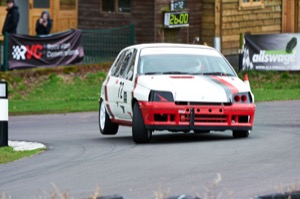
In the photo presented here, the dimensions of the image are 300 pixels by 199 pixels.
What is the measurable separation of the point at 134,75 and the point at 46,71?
45.5ft

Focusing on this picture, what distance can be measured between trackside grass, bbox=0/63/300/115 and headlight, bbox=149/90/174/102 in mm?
10358

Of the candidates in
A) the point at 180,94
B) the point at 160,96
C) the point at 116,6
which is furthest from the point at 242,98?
the point at 116,6

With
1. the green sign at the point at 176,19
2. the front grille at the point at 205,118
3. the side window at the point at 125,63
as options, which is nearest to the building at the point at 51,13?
the green sign at the point at 176,19

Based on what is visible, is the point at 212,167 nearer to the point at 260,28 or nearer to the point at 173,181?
the point at 173,181

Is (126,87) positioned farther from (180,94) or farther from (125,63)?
(180,94)

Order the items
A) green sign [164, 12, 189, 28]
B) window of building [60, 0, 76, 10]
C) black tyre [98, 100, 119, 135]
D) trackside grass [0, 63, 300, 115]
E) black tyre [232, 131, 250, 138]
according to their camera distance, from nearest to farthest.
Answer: black tyre [232, 131, 250, 138] → black tyre [98, 100, 119, 135] → trackside grass [0, 63, 300, 115] → green sign [164, 12, 189, 28] → window of building [60, 0, 76, 10]

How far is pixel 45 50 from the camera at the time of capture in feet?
98.2

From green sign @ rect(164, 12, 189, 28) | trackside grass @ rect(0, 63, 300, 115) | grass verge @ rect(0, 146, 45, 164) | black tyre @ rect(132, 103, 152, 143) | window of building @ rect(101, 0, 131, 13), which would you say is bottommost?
trackside grass @ rect(0, 63, 300, 115)

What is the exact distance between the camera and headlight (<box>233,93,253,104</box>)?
15562 millimetres

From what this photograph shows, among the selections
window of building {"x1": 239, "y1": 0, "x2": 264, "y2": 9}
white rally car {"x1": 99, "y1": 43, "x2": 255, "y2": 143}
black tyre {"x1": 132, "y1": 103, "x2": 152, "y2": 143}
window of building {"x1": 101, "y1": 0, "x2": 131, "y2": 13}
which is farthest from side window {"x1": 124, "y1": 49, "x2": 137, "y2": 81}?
window of building {"x1": 239, "y1": 0, "x2": 264, "y2": 9}

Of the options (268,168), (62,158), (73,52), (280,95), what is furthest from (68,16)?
(268,168)

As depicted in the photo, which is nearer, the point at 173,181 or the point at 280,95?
the point at 173,181

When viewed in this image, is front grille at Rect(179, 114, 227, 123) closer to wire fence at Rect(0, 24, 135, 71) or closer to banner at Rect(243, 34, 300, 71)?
banner at Rect(243, 34, 300, 71)

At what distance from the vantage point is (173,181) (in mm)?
11539
